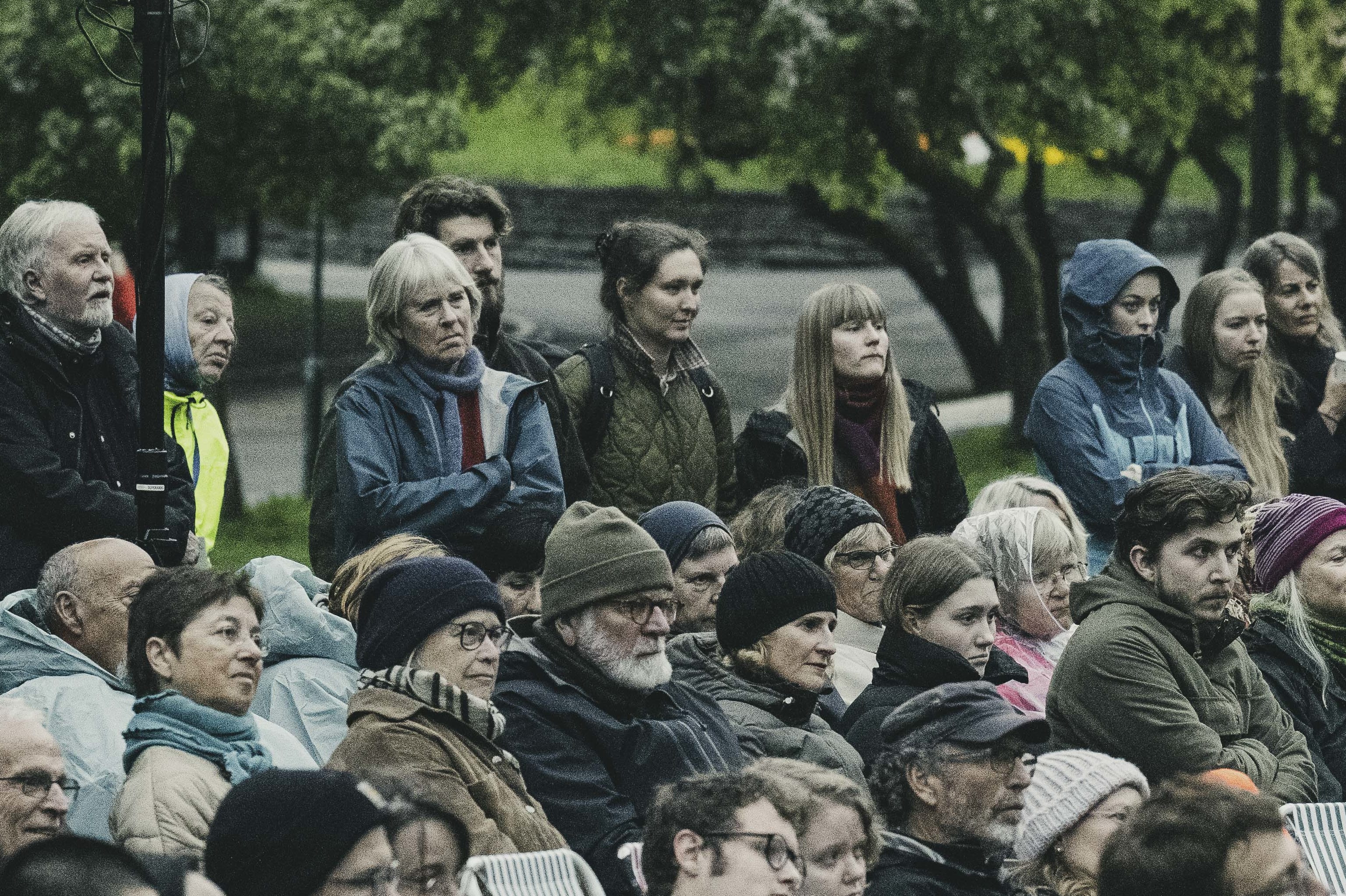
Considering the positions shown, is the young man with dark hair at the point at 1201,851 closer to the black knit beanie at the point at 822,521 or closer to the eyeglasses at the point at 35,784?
the eyeglasses at the point at 35,784

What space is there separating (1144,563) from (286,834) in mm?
3689

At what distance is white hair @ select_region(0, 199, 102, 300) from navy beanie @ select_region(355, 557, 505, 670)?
6.53 ft

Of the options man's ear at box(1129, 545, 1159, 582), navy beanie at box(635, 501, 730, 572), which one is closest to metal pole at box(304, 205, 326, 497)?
navy beanie at box(635, 501, 730, 572)

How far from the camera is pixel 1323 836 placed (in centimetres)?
620

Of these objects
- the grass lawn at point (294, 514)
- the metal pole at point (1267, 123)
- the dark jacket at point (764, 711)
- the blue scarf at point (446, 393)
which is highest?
the metal pole at point (1267, 123)

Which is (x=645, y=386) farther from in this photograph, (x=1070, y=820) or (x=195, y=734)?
(x=195, y=734)

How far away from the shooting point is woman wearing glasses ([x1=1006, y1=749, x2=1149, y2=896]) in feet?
18.3

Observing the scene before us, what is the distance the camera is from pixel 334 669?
641 cm

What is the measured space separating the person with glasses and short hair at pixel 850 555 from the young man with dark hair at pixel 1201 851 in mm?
3084

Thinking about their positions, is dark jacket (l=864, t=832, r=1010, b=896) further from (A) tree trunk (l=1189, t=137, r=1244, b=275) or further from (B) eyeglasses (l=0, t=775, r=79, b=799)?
(A) tree trunk (l=1189, t=137, r=1244, b=275)

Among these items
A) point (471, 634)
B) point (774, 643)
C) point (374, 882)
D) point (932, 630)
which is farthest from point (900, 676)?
point (374, 882)

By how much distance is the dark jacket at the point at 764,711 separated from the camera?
602 centimetres

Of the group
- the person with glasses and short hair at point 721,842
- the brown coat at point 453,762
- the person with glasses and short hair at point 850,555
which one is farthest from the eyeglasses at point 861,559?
the person with glasses and short hair at point 721,842

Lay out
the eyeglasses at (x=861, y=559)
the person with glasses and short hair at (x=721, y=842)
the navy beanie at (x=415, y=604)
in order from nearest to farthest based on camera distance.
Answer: the person with glasses and short hair at (x=721, y=842) → the navy beanie at (x=415, y=604) → the eyeglasses at (x=861, y=559)
